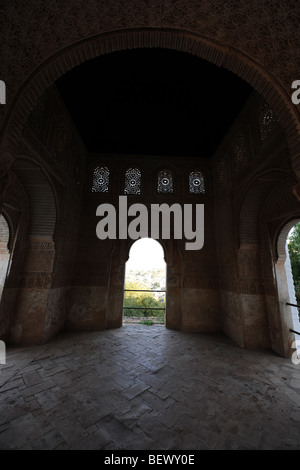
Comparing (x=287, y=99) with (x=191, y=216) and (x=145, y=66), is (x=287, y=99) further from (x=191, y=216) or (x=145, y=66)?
(x=191, y=216)

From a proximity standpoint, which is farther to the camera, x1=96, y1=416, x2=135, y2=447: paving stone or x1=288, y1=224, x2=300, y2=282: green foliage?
x1=288, y1=224, x2=300, y2=282: green foliage

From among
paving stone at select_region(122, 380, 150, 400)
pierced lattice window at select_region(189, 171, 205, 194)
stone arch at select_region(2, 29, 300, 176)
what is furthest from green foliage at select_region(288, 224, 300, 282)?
paving stone at select_region(122, 380, 150, 400)

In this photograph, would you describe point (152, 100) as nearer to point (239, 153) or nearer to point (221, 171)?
point (239, 153)

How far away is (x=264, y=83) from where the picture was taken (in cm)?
262

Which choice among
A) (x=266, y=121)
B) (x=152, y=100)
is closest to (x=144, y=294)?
(x=152, y=100)

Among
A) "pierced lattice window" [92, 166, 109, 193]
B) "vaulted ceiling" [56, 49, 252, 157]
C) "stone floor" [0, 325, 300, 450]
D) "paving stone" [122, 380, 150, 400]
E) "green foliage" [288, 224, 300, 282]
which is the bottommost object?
"paving stone" [122, 380, 150, 400]

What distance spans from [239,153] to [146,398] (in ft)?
22.2

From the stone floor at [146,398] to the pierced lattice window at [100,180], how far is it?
5516mm

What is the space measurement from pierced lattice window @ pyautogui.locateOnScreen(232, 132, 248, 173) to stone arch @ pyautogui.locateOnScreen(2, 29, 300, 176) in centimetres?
318

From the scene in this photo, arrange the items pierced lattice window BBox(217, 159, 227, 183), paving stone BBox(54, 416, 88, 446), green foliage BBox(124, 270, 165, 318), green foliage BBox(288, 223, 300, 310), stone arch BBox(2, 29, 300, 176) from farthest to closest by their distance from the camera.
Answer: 1. green foliage BBox(124, 270, 165, 318)
2. green foliage BBox(288, 223, 300, 310)
3. pierced lattice window BBox(217, 159, 227, 183)
4. stone arch BBox(2, 29, 300, 176)
5. paving stone BBox(54, 416, 88, 446)

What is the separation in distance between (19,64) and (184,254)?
6322 millimetres

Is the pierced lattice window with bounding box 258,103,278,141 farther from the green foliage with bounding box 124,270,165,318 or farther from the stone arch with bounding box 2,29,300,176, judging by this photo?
the green foliage with bounding box 124,270,165,318

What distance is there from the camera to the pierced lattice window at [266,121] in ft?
14.5

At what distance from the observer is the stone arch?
243 cm
